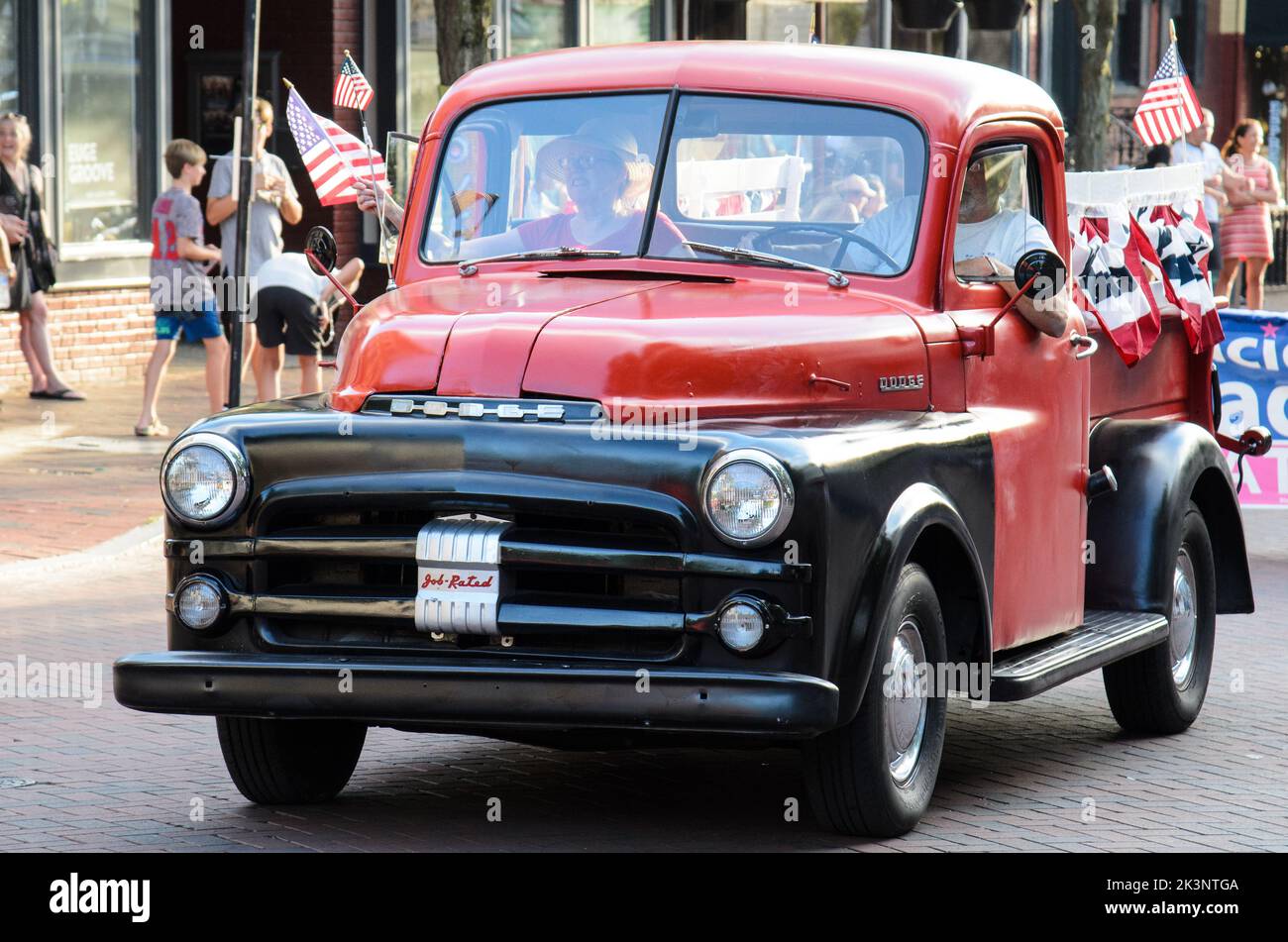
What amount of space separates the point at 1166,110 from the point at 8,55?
8.50 metres

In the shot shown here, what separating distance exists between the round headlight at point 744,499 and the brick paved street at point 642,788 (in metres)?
0.99

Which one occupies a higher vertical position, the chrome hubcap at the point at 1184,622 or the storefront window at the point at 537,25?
the storefront window at the point at 537,25

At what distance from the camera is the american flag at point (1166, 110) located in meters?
15.0

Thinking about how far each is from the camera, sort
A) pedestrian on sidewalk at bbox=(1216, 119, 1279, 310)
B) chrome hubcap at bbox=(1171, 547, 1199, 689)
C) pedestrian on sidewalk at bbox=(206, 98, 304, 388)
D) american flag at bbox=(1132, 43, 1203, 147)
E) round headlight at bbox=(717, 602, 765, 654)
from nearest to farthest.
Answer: round headlight at bbox=(717, 602, 765, 654), chrome hubcap at bbox=(1171, 547, 1199, 689), american flag at bbox=(1132, 43, 1203, 147), pedestrian on sidewalk at bbox=(206, 98, 304, 388), pedestrian on sidewalk at bbox=(1216, 119, 1279, 310)

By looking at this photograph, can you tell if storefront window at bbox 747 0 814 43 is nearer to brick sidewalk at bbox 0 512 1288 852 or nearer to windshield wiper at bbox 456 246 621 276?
brick sidewalk at bbox 0 512 1288 852

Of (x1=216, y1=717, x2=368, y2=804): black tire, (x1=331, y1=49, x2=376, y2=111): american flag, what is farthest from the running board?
(x1=331, y1=49, x2=376, y2=111): american flag

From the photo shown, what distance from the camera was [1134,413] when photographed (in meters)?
7.99

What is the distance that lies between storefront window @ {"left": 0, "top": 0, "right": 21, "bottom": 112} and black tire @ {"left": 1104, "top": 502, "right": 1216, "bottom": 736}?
11918 millimetres

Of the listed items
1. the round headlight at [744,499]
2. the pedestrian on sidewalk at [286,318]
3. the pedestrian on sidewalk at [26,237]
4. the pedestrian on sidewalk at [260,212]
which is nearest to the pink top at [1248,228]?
the pedestrian on sidewalk at [260,212]

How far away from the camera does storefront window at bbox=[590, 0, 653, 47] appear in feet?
76.9

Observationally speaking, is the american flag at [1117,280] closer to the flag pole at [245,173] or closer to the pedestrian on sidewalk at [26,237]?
the flag pole at [245,173]

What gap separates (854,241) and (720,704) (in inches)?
65.7
